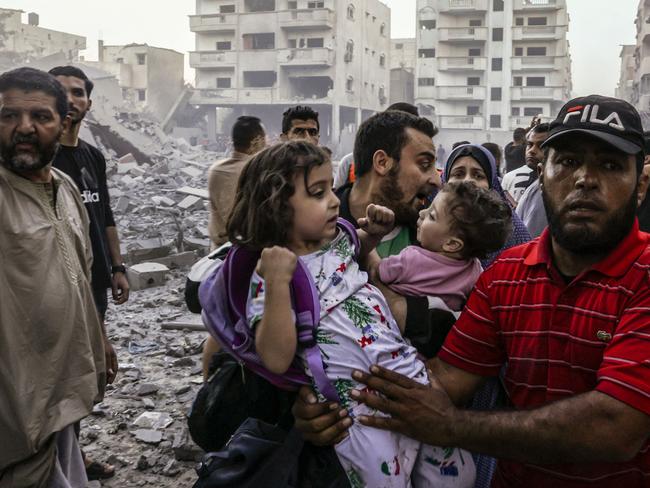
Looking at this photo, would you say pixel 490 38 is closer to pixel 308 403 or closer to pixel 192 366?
pixel 192 366

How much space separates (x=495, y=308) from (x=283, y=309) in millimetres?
709

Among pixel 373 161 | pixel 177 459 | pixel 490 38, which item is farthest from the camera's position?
pixel 490 38

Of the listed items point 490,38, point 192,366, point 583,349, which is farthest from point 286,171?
point 490,38

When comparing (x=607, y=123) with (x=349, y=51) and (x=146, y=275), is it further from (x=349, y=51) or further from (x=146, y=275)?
(x=349, y=51)

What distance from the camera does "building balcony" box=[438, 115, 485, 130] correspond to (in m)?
45.4

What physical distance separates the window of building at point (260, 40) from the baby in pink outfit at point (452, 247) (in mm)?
46066

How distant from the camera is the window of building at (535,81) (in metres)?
46.1

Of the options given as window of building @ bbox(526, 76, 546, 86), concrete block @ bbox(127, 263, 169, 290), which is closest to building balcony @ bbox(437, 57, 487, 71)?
window of building @ bbox(526, 76, 546, 86)

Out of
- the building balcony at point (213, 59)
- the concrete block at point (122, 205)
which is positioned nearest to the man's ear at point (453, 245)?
the concrete block at point (122, 205)

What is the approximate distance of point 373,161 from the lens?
2.92 metres

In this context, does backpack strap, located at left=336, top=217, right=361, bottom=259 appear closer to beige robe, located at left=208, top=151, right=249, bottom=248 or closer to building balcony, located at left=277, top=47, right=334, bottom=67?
beige robe, located at left=208, top=151, right=249, bottom=248

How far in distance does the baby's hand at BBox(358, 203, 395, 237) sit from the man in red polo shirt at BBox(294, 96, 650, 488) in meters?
0.43

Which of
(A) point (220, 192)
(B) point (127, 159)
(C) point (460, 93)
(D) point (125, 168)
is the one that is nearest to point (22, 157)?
(A) point (220, 192)

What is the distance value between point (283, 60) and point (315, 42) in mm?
3193
